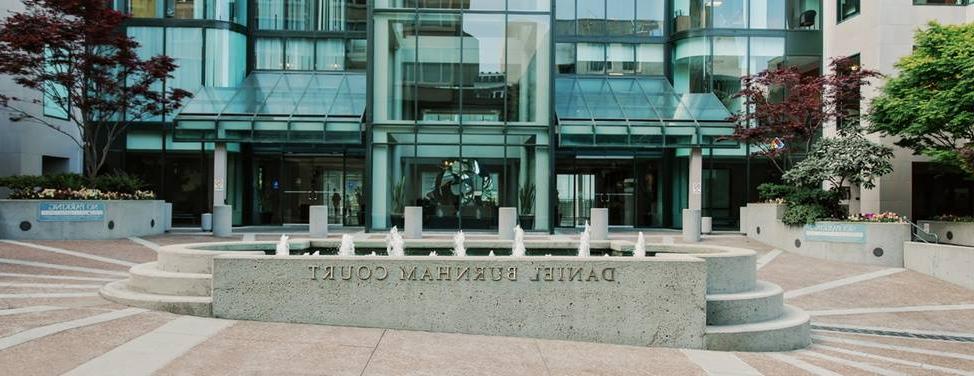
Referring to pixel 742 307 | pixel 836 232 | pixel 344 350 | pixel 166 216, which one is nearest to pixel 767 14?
pixel 836 232

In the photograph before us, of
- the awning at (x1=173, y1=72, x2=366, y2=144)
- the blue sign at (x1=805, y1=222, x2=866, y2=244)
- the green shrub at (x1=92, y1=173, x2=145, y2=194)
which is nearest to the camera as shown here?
the blue sign at (x1=805, y1=222, x2=866, y2=244)

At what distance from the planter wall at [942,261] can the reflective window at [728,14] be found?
49.1 feet

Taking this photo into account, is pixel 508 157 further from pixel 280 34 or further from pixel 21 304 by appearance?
pixel 21 304

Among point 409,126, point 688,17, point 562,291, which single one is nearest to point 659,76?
point 688,17

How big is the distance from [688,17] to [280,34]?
18353 mm

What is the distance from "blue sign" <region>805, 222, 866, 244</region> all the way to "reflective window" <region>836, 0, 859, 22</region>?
11476 mm

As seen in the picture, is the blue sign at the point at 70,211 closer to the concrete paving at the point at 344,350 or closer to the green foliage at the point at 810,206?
the concrete paving at the point at 344,350

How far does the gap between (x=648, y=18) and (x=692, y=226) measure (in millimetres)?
12791

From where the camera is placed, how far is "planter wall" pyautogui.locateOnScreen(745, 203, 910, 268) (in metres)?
18.7

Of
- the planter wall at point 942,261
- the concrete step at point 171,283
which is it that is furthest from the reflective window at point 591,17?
the concrete step at point 171,283

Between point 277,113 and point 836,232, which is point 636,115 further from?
point 277,113

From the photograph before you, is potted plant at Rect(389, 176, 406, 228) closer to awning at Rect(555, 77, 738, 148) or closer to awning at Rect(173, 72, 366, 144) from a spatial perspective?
awning at Rect(173, 72, 366, 144)

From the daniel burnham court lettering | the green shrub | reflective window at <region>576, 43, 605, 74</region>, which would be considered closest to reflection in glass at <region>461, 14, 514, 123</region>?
reflective window at <region>576, 43, 605, 74</region>

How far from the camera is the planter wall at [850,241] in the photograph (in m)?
18.7
